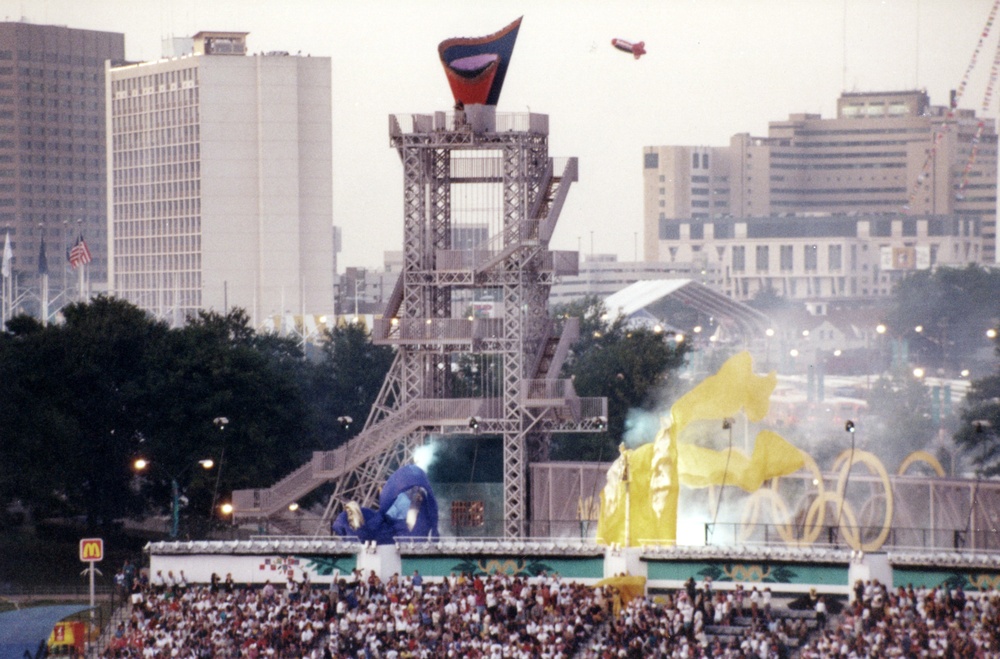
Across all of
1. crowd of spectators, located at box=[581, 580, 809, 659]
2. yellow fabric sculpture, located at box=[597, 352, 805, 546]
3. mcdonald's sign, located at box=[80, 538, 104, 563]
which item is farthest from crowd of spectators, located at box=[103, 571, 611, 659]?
mcdonald's sign, located at box=[80, 538, 104, 563]

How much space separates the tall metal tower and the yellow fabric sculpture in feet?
27.2

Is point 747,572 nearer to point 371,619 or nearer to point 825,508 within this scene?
point 825,508

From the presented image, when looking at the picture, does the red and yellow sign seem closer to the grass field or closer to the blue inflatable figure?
the blue inflatable figure

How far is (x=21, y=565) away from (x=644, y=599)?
31663mm

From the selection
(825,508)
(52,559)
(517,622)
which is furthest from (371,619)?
(52,559)

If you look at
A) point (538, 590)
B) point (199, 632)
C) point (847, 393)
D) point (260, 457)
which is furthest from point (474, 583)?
point (847, 393)

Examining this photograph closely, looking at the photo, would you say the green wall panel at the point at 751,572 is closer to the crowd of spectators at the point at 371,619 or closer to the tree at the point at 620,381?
the crowd of spectators at the point at 371,619

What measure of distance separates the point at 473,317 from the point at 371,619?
663 inches

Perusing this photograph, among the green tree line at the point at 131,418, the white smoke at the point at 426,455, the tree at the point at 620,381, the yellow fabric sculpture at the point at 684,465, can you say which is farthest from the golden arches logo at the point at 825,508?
the green tree line at the point at 131,418

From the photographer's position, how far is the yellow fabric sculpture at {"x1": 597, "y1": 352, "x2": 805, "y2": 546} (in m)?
58.6

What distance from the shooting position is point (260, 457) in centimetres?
7869

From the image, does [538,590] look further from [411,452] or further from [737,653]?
[411,452]

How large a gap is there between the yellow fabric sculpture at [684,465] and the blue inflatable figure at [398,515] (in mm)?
5376

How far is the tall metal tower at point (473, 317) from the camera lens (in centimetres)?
6938
